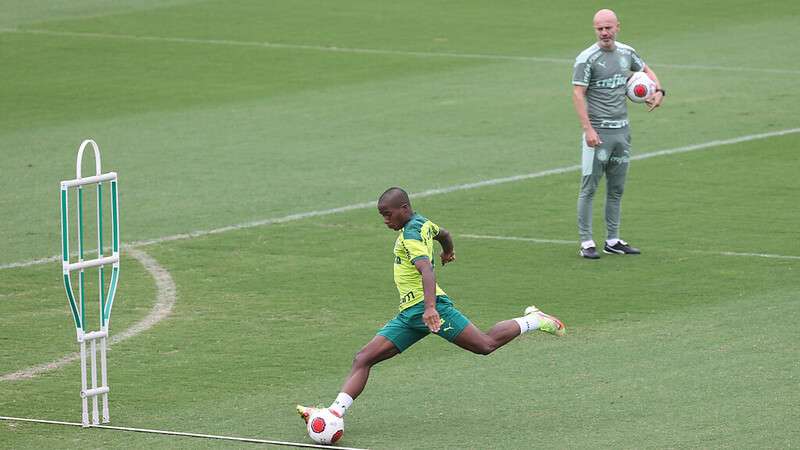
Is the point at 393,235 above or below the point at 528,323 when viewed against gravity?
below

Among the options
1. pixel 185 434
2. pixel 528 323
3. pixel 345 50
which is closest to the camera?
pixel 185 434

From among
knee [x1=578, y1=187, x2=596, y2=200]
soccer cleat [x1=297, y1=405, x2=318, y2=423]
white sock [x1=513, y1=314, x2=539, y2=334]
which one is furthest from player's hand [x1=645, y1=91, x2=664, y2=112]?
soccer cleat [x1=297, y1=405, x2=318, y2=423]

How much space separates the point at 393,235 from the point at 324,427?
6724 millimetres

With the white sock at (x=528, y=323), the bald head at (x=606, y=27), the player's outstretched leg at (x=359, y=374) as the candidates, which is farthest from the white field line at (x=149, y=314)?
the bald head at (x=606, y=27)

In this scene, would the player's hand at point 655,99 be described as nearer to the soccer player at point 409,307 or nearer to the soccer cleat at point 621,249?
the soccer cleat at point 621,249

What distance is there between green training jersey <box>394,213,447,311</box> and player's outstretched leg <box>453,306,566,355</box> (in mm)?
351

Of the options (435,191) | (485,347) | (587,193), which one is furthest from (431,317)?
(435,191)

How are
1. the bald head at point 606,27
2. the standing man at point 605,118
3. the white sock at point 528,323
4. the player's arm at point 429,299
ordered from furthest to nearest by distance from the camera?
the standing man at point 605,118 → the bald head at point 606,27 → the white sock at point 528,323 → the player's arm at point 429,299

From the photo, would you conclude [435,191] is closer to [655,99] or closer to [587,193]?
[587,193]

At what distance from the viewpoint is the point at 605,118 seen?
14891 millimetres

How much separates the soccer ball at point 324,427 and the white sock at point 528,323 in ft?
5.39

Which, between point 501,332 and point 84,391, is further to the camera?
point 501,332

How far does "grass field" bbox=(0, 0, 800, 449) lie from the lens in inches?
407

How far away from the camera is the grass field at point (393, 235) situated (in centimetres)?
1033
